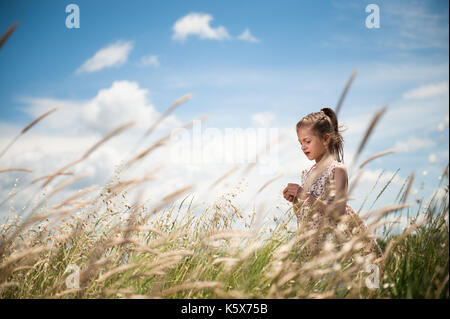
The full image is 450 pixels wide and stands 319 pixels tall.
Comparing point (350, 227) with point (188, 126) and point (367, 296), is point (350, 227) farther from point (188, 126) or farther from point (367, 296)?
point (188, 126)

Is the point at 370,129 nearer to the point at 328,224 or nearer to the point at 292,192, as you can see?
the point at 328,224

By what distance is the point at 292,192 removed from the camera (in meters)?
2.87

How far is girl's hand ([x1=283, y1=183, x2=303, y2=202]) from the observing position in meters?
2.86

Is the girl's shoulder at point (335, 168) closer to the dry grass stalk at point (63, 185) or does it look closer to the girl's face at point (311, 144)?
the girl's face at point (311, 144)

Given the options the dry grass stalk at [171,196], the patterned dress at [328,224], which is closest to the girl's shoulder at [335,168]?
the patterned dress at [328,224]

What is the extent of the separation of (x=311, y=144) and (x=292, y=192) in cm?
74

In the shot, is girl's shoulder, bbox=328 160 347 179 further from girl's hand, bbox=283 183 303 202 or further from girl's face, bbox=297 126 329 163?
girl's hand, bbox=283 183 303 202

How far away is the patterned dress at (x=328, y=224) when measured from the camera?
208 cm

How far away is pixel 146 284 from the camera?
2.36 m

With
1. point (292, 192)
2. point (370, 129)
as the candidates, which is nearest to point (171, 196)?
point (370, 129)

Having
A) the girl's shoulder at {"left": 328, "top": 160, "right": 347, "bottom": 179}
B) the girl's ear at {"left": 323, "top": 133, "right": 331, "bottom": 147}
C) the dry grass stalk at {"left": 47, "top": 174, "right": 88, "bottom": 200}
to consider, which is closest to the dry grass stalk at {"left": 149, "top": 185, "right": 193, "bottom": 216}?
the dry grass stalk at {"left": 47, "top": 174, "right": 88, "bottom": 200}

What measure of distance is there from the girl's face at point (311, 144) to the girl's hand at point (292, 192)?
1.99ft
